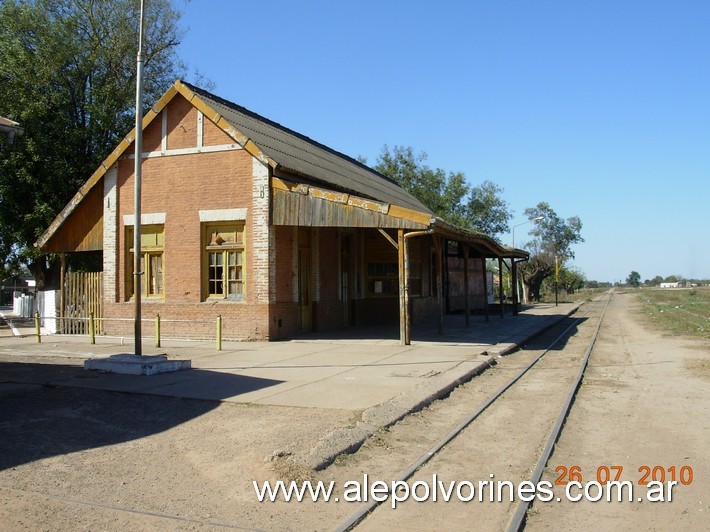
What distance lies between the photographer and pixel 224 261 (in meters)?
16.9

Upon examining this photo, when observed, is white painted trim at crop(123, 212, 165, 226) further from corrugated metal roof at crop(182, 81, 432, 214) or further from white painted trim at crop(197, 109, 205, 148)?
corrugated metal roof at crop(182, 81, 432, 214)

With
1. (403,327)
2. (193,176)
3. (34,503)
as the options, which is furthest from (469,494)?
(193,176)

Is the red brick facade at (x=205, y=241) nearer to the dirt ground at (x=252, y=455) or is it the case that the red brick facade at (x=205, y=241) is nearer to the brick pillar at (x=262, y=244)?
the brick pillar at (x=262, y=244)

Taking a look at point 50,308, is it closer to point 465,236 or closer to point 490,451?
point 465,236

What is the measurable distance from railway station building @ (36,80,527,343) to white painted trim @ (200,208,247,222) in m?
0.03

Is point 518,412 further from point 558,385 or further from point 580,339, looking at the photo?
point 580,339

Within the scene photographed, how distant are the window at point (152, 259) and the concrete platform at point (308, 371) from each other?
1.78 m

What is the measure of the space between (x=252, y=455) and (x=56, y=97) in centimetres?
2491

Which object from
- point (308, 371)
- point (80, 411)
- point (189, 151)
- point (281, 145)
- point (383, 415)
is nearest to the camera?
point (383, 415)

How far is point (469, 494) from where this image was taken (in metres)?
5.09

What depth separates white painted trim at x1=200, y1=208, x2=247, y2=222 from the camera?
54.0 feet

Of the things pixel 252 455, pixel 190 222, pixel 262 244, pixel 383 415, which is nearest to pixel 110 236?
pixel 190 222

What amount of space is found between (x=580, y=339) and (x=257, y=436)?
1606 centimetres

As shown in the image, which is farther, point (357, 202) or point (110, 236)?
point (110, 236)
